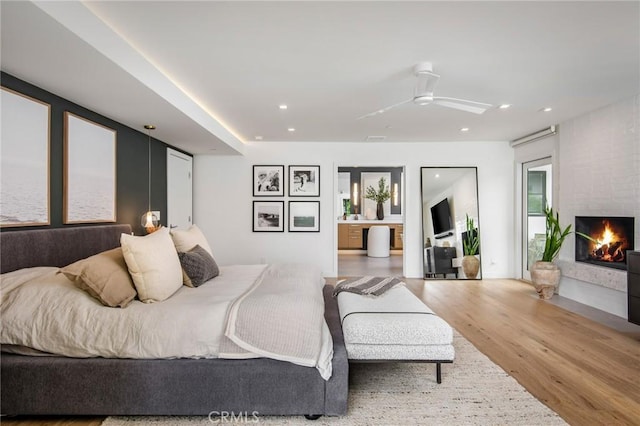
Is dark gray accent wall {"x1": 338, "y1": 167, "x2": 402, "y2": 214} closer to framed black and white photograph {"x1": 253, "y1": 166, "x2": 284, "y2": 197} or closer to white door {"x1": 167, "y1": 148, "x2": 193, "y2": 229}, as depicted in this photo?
framed black and white photograph {"x1": 253, "y1": 166, "x2": 284, "y2": 197}

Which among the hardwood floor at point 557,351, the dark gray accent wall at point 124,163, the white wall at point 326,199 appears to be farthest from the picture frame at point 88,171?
the hardwood floor at point 557,351

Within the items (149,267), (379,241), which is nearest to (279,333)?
(149,267)

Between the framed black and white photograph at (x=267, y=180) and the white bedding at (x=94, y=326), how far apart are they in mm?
4152

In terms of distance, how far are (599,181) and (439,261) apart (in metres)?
2.59

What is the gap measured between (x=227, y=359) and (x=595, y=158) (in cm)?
484

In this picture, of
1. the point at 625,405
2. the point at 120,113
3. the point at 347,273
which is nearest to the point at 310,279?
the point at 625,405

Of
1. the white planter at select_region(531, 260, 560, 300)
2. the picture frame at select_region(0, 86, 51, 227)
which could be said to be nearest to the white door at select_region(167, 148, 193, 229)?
the picture frame at select_region(0, 86, 51, 227)

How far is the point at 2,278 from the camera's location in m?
2.00

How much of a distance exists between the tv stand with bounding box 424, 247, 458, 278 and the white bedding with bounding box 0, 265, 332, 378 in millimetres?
4702

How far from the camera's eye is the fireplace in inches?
149

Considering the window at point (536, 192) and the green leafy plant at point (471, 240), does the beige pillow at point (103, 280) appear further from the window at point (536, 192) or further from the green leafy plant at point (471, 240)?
the window at point (536, 192)

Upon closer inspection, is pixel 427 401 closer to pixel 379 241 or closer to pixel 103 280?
pixel 103 280

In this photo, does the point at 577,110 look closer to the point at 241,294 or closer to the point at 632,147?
the point at 632,147

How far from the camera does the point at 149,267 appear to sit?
2213 mm
